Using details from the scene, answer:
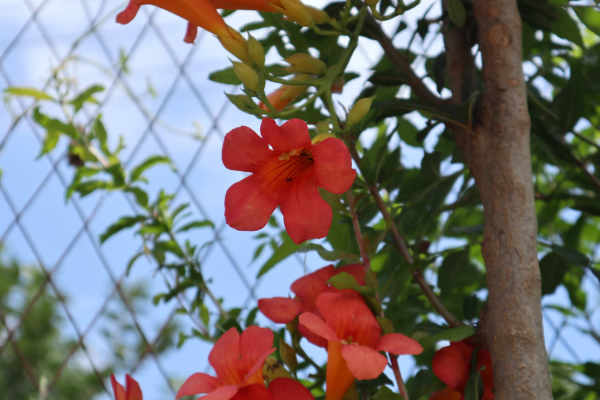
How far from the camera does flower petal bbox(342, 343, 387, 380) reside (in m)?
0.29

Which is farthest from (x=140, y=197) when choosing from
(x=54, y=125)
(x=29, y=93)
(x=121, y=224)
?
(x=29, y=93)

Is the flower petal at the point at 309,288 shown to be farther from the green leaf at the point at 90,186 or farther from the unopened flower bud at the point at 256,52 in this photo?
the green leaf at the point at 90,186

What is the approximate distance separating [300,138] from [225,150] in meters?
0.04

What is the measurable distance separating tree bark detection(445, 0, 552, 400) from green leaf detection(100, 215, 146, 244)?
456mm

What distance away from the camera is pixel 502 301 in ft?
1.15

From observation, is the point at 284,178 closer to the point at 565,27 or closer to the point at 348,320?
the point at 348,320

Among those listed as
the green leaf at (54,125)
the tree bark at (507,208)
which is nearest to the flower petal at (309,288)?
the tree bark at (507,208)

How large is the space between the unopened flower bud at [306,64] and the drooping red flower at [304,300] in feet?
0.41

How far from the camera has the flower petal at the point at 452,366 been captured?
14.1 inches

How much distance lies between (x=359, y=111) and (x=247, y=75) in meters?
0.06

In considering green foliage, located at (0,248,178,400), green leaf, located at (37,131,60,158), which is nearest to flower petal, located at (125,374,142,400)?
green leaf, located at (37,131,60,158)

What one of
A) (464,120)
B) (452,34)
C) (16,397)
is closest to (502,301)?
(464,120)

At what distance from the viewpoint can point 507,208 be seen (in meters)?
0.37

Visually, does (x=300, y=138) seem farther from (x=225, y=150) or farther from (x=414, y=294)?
(x=414, y=294)
